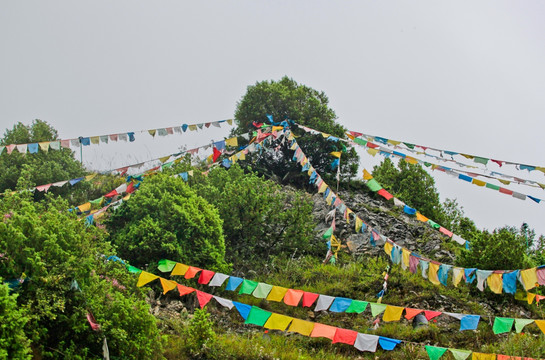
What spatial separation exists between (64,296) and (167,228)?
Result: 632 centimetres

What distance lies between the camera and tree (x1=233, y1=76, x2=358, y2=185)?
26250 mm

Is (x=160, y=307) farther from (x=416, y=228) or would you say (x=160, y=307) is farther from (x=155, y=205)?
(x=416, y=228)

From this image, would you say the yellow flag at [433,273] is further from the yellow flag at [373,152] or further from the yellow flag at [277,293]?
the yellow flag at [373,152]

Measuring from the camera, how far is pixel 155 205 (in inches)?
637

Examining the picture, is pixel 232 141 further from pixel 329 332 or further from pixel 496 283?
pixel 496 283

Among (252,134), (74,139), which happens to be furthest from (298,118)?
(74,139)

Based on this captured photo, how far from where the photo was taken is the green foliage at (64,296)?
916cm

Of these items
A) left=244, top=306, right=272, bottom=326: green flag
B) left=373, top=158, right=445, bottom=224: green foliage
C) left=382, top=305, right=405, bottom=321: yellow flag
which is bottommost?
left=244, top=306, right=272, bottom=326: green flag

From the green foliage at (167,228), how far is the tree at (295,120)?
9677 millimetres

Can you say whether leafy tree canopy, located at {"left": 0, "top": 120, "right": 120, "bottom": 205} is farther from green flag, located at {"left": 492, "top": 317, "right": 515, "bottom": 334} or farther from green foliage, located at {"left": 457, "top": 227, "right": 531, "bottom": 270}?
green flag, located at {"left": 492, "top": 317, "right": 515, "bottom": 334}

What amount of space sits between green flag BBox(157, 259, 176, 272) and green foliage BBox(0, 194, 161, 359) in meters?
A: 2.62

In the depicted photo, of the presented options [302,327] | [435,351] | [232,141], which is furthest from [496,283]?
[232,141]

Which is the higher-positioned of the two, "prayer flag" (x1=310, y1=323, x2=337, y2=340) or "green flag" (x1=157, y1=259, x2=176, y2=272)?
Result: "green flag" (x1=157, y1=259, x2=176, y2=272)

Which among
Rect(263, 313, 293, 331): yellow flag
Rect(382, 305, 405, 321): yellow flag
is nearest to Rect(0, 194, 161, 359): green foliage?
Rect(263, 313, 293, 331): yellow flag
